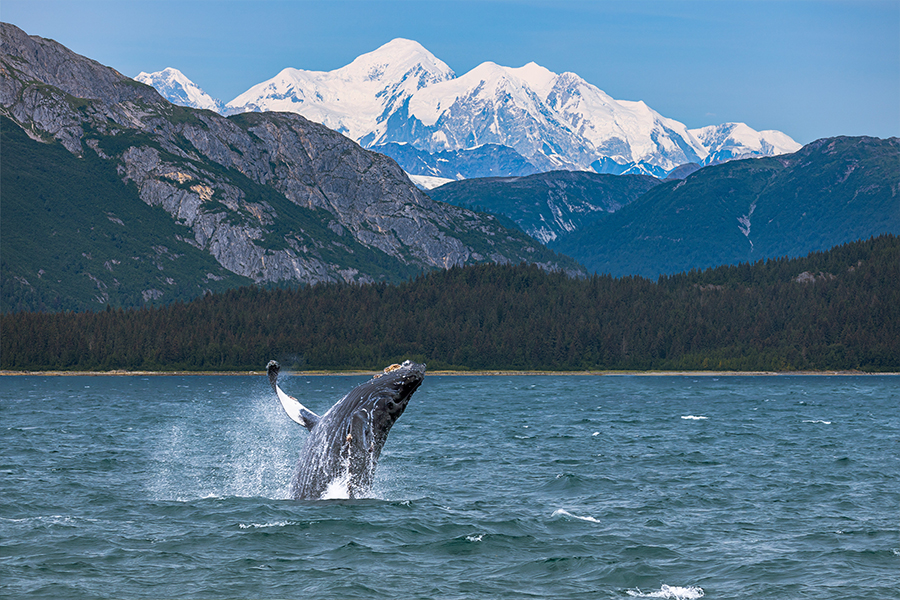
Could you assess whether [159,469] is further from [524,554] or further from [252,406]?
[252,406]

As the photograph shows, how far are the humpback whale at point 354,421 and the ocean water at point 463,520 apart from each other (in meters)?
3.33

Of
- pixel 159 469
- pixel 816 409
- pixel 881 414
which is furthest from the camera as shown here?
pixel 816 409

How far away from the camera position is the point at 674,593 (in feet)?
98.5

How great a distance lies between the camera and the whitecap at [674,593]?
97.6 feet

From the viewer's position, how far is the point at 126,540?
36062 mm

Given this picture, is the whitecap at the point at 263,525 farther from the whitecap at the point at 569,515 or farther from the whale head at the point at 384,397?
the whitecap at the point at 569,515

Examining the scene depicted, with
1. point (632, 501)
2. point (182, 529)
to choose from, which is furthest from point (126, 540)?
point (632, 501)

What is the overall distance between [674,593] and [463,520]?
12.7m

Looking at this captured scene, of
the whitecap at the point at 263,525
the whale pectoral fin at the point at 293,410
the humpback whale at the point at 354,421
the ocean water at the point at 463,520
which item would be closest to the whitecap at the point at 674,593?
the ocean water at the point at 463,520

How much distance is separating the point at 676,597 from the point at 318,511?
13201 millimetres

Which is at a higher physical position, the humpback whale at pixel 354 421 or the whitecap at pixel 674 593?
the humpback whale at pixel 354 421

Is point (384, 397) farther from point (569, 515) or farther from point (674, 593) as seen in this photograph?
point (569, 515)

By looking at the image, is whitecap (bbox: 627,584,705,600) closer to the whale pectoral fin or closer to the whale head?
the whale head

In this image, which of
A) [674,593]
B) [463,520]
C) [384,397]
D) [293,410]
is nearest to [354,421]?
[384,397]
